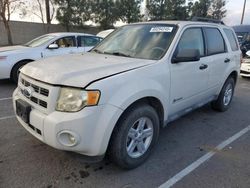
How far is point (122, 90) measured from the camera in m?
2.55

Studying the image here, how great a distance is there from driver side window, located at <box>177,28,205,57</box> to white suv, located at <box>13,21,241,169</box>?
1cm

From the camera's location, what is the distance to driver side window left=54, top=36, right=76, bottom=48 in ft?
25.0

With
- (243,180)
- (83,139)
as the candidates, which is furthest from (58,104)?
(243,180)

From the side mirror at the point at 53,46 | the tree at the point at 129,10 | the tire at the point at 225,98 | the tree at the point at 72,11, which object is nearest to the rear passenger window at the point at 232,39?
the tire at the point at 225,98

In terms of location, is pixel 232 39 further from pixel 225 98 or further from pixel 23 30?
pixel 23 30

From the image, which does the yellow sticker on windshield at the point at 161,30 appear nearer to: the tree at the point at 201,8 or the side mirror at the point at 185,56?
the side mirror at the point at 185,56

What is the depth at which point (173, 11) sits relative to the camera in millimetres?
31469

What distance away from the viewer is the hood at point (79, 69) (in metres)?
2.46

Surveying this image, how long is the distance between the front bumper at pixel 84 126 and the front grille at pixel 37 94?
13 cm

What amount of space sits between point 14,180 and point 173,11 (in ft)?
105

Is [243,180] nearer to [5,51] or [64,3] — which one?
[5,51]

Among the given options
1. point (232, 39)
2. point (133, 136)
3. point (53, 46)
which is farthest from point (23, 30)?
point (133, 136)

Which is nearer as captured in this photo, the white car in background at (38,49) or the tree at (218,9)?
the white car in background at (38,49)

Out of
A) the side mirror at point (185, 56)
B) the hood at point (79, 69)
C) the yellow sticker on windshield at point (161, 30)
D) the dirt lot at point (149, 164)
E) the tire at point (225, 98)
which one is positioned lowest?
the dirt lot at point (149, 164)
